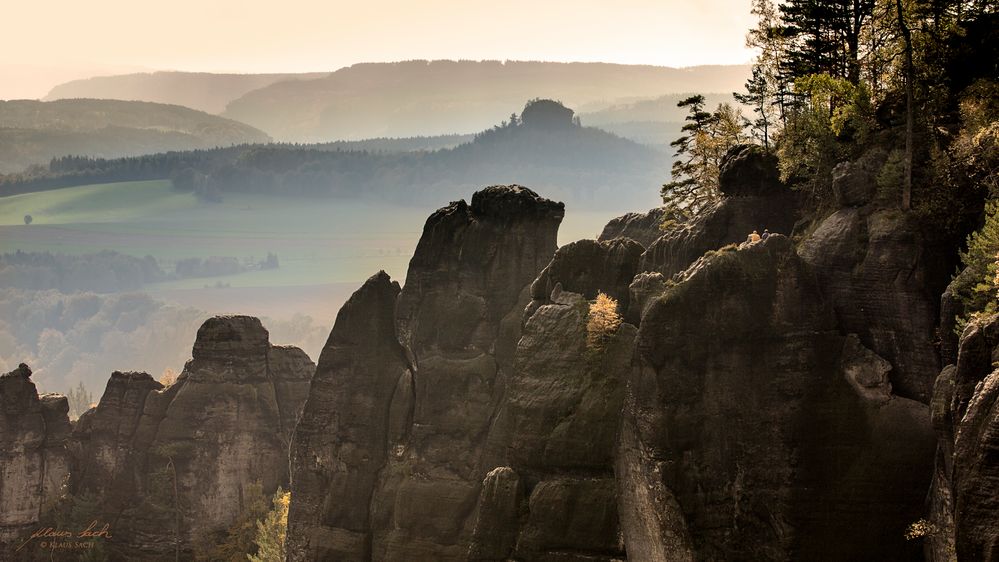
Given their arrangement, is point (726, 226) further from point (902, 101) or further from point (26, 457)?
point (26, 457)

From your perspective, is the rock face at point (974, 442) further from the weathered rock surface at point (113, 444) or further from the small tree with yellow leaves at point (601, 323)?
the weathered rock surface at point (113, 444)

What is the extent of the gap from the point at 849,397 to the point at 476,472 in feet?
93.7

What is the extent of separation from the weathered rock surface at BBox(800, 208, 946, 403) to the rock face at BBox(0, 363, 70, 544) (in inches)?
3535

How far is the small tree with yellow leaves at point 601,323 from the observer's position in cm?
6341

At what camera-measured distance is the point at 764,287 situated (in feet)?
181

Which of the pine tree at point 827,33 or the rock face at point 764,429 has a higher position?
the pine tree at point 827,33

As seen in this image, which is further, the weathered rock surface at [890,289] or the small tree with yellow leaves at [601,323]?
the small tree with yellow leaves at [601,323]

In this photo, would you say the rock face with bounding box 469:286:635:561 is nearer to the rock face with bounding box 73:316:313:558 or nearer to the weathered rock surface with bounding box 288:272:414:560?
the weathered rock surface with bounding box 288:272:414:560

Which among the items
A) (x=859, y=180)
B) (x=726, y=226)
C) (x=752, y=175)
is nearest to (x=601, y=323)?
(x=726, y=226)

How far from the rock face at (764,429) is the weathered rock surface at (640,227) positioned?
3152 cm

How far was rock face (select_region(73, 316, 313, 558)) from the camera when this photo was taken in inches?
4532

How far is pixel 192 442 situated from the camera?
4547 inches

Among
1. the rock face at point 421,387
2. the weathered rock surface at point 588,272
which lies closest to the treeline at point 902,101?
the weathered rock surface at point 588,272

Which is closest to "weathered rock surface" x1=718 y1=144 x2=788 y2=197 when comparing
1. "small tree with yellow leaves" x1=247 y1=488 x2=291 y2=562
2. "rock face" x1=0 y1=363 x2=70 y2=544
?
"small tree with yellow leaves" x1=247 y1=488 x2=291 y2=562
